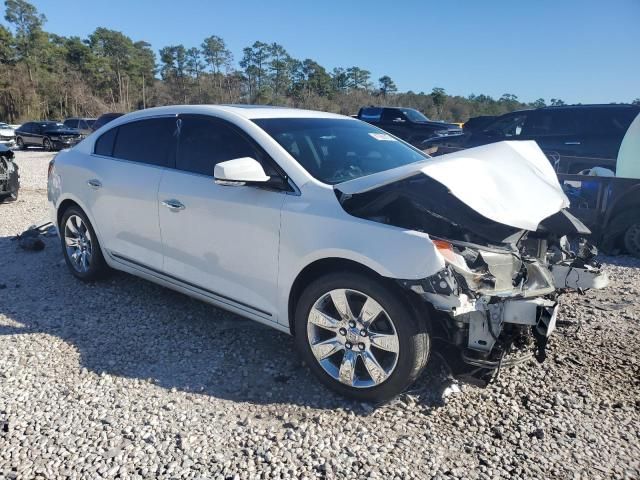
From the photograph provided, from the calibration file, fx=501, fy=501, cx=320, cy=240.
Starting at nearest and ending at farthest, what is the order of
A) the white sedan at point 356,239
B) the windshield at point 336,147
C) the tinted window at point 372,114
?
the white sedan at point 356,239 → the windshield at point 336,147 → the tinted window at point 372,114

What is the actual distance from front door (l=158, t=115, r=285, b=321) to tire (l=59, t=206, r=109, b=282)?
1228 millimetres

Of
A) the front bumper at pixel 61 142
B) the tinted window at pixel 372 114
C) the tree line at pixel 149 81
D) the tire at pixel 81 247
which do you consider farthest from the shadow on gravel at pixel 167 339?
the tree line at pixel 149 81

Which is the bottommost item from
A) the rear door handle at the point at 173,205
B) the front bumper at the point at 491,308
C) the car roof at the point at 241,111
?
the front bumper at the point at 491,308

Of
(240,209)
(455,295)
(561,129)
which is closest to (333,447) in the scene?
(455,295)

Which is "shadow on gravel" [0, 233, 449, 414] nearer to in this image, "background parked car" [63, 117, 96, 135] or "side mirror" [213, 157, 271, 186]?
"side mirror" [213, 157, 271, 186]

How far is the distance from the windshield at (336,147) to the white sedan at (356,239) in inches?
0.7

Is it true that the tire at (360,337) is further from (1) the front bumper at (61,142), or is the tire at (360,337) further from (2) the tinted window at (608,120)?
(1) the front bumper at (61,142)

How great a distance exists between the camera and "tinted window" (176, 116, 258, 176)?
11.8 feet

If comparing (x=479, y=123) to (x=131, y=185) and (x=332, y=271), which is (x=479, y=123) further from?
(x=332, y=271)

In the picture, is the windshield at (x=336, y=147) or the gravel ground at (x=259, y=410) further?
the windshield at (x=336, y=147)

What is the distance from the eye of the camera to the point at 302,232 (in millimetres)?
3074

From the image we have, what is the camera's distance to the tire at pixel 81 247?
189 inches

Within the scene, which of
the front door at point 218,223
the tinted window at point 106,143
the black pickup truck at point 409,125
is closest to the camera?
the front door at point 218,223

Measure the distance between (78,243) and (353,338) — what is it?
3357 mm
